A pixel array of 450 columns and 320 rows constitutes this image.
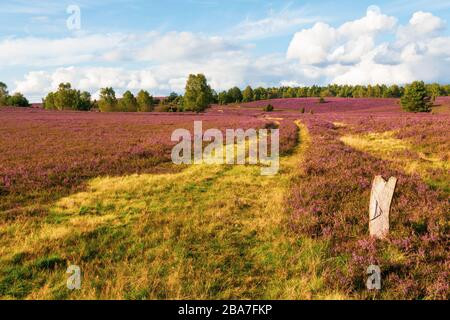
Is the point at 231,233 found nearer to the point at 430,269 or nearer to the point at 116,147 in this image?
the point at 430,269

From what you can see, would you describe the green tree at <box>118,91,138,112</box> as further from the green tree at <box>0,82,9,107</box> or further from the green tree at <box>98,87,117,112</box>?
the green tree at <box>0,82,9,107</box>

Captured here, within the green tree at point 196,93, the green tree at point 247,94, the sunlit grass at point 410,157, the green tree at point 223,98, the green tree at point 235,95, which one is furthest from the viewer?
the green tree at point 247,94

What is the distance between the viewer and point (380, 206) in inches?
246

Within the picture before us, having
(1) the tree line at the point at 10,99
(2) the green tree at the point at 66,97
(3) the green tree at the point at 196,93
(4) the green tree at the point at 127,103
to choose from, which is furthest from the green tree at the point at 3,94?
(3) the green tree at the point at 196,93

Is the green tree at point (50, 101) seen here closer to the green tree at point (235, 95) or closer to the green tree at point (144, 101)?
the green tree at point (144, 101)

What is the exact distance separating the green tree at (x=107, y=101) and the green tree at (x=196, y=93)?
28.3m

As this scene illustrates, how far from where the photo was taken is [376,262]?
17.7 ft

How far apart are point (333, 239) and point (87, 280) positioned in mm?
4717

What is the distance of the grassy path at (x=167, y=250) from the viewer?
488cm

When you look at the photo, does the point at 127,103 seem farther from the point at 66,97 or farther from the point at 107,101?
the point at 66,97

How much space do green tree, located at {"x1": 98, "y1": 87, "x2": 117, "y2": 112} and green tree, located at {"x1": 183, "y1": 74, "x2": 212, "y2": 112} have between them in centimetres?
2829

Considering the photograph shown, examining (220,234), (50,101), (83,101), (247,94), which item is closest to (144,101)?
(83,101)

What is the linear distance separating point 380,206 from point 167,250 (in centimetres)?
434

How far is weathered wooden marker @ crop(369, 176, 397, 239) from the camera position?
19.9 ft
